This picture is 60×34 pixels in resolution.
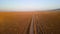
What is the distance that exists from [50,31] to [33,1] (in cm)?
48

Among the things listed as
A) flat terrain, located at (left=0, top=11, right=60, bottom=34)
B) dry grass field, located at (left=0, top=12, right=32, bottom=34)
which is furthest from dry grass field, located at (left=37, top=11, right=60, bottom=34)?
dry grass field, located at (left=0, top=12, right=32, bottom=34)

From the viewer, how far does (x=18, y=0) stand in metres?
1.10

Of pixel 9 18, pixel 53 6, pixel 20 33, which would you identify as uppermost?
pixel 53 6

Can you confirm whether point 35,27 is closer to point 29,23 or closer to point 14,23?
point 29,23

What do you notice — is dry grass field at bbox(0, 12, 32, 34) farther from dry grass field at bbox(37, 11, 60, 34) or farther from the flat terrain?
dry grass field at bbox(37, 11, 60, 34)

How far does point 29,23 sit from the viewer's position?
887mm

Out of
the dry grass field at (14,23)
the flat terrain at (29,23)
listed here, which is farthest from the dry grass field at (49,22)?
the dry grass field at (14,23)

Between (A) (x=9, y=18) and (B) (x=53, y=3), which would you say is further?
(B) (x=53, y=3)

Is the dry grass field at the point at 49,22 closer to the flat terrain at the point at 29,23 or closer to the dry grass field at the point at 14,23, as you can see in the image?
the flat terrain at the point at 29,23

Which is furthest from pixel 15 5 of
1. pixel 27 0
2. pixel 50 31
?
pixel 50 31

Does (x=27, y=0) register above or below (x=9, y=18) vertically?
above

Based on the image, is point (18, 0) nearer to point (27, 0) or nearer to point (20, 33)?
point (27, 0)

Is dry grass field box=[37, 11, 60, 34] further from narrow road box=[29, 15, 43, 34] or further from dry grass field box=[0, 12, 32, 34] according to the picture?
dry grass field box=[0, 12, 32, 34]

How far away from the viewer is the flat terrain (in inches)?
34.0
